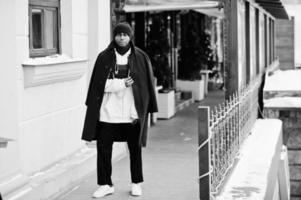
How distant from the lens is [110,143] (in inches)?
244

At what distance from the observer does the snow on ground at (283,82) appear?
1231 cm

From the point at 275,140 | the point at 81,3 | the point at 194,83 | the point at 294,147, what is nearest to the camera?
the point at 81,3

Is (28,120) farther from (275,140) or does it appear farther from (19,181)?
(275,140)

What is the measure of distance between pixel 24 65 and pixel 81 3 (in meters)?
1.87

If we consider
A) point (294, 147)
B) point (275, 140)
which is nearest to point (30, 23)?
point (275, 140)

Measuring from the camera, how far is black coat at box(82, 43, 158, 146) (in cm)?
607

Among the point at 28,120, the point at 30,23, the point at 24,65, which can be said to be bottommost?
the point at 28,120

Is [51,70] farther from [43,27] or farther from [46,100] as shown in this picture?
[43,27]

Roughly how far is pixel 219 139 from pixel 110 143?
1130 millimetres

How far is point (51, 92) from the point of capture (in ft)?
21.4

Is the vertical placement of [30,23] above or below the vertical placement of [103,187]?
above

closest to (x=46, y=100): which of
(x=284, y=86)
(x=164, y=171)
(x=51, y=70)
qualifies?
(x=51, y=70)

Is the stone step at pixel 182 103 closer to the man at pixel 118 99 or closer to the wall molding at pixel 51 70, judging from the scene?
the wall molding at pixel 51 70

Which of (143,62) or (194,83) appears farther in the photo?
(194,83)
